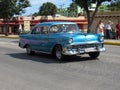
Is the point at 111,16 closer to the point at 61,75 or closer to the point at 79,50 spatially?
the point at 79,50

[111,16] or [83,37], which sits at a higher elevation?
[111,16]

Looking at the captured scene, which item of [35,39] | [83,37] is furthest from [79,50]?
[35,39]

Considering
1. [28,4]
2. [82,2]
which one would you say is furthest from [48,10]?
[82,2]

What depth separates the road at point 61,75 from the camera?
Result: 9.81 meters

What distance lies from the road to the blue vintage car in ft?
1.45

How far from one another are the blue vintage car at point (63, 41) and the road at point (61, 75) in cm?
44

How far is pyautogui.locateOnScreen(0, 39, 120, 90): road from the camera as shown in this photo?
9809 millimetres

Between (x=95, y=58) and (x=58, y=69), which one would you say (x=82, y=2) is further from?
(x=58, y=69)

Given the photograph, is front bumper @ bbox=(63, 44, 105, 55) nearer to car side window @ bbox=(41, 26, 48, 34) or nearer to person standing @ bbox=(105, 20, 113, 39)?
car side window @ bbox=(41, 26, 48, 34)

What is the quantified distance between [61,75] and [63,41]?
11.4 ft

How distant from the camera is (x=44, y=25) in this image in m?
17.1

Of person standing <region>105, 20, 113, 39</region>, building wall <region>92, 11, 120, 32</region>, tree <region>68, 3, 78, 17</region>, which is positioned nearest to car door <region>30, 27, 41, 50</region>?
person standing <region>105, 20, 113, 39</region>

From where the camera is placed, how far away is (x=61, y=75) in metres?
11.7

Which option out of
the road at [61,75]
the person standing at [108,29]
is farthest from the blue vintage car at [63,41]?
the person standing at [108,29]
